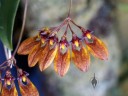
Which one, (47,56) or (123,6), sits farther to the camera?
(123,6)

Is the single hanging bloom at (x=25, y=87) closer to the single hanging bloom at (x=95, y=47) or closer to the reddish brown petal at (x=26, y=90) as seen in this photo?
the reddish brown petal at (x=26, y=90)

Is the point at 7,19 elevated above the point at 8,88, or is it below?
above

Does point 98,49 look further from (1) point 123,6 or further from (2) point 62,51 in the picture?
(1) point 123,6


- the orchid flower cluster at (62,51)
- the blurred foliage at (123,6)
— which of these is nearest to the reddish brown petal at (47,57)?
the orchid flower cluster at (62,51)

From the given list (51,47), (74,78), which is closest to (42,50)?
(51,47)

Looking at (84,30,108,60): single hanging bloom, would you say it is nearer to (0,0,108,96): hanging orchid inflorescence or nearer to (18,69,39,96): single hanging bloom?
(0,0,108,96): hanging orchid inflorescence

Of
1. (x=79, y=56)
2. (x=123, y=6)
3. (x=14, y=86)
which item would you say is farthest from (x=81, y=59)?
(x=123, y=6)

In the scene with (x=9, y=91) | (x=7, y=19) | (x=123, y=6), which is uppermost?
(x=123, y=6)

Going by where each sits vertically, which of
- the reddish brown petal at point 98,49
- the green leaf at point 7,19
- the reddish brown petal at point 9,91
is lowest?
the reddish brown petal at point 9,91
